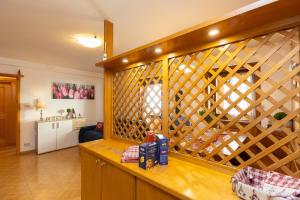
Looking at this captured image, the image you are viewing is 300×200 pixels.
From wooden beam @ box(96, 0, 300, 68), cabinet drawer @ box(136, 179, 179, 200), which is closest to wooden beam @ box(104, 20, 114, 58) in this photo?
wooden beam @ box(96, 0, 300, 68)

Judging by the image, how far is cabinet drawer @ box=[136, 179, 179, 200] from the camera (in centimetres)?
96

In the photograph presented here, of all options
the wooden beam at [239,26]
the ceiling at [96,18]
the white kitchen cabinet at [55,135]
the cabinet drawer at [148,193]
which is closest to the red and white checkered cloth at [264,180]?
the cabinet drawer at [148,193]

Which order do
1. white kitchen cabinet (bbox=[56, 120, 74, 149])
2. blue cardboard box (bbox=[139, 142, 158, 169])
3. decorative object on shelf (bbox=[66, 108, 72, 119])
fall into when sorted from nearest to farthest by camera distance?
blue cardboard box (bbox=[139, 142, 158, 169]), white kitchen cabinet (bbox=[56, 120, 74, 149]), decorative object on shelf (bbox=[66, 108, 72, 119])

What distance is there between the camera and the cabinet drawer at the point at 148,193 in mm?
958

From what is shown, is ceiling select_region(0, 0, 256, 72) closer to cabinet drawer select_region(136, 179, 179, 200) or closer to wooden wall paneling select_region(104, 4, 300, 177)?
wooden wall paneling select_region(104, 4, 300, 177)

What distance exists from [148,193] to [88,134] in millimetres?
3454

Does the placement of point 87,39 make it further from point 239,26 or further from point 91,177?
point 239,26

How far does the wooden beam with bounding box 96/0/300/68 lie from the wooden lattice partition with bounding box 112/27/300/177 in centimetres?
4

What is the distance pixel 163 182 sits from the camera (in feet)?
3.18

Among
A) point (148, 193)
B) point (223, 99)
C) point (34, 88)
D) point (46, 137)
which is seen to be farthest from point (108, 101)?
point (34, 88)

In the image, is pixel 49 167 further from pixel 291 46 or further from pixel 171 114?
pixel 291 46

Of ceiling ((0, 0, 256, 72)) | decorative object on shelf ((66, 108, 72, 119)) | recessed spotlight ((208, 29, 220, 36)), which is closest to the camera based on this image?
recessed spotlight ((208, 29, 220, 36))

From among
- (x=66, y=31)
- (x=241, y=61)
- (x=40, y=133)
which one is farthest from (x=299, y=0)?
(x=40, y=133)

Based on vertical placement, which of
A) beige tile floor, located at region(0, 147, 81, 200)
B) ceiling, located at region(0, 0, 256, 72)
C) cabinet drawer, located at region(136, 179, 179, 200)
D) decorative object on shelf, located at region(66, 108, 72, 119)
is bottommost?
beige tile floor, located at region(0, 147, 81, 200)
